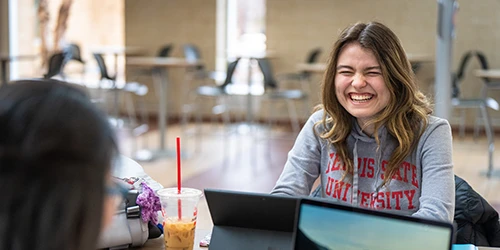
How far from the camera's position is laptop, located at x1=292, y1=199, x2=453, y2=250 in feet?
3.65

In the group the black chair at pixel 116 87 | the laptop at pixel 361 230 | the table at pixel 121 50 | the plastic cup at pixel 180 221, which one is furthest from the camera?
the table at pixel 121 50

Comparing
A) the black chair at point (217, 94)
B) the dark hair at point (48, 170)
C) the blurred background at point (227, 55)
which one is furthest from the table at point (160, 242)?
the black chair at point (217, 94)

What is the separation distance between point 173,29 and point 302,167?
24.1 ft

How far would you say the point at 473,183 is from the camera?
16.8 feet

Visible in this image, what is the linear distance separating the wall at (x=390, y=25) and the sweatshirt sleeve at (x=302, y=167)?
5.71m

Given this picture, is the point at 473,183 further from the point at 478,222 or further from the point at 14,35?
the point at 14,35

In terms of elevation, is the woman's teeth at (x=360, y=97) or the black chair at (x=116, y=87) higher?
the woman's teeth at (x=360, y=97)

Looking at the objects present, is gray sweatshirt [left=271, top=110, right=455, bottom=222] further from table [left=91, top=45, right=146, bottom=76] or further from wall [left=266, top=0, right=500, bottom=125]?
table [left=91, top=45, right=146, bottom=76]

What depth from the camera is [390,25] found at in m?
8.06

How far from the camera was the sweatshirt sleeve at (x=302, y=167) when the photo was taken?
1.88 m

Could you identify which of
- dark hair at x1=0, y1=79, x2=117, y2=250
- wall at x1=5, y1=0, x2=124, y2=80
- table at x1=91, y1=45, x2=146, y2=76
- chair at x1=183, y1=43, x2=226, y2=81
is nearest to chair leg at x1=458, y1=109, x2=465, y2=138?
chair at x1=183, y1=43, x2=226, y2=81

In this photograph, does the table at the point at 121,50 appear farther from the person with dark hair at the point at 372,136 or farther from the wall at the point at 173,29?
the person with dark hair at the point at 372,136

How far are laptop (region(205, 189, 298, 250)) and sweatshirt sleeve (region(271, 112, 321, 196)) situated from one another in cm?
44

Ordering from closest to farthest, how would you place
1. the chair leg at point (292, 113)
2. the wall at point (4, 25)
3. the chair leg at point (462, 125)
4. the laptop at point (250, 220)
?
the laptop at point (250, 220) < the chair leg at point (462, 125) < the chair leg at point (292, 113) < the wall at point (4, 25)
